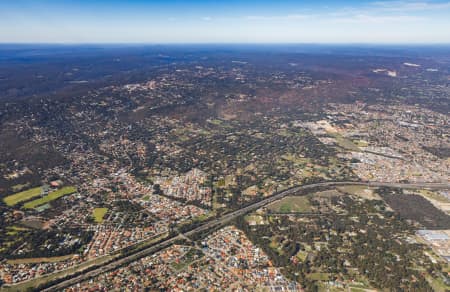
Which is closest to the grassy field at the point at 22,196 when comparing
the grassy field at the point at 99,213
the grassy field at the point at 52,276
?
the grassy field at the point at 99,213

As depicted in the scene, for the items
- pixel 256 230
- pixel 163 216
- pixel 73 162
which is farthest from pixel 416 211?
pixel 73 162

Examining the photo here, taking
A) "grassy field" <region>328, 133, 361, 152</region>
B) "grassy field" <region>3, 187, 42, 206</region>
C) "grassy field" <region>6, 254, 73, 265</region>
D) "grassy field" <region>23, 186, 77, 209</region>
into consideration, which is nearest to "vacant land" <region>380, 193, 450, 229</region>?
"grassy field" <region>328, 133, 361, 152</region>

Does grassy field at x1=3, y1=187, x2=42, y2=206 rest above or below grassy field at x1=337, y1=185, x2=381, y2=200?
above

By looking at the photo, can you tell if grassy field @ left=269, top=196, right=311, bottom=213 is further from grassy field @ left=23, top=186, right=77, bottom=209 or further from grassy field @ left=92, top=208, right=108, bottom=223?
grassy field @ left=23, top=186, right=77, bottom=209

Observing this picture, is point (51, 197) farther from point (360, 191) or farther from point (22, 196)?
point (360, 191)

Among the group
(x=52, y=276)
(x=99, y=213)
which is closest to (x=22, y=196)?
(x=99, y=213)

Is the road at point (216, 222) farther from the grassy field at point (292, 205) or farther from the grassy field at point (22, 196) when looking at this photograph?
the grassy field at point (22, 196)
